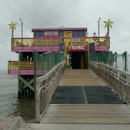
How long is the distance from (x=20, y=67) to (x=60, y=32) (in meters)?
13.7

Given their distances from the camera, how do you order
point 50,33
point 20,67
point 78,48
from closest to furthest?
point 20,67 → point 78,48 → point 50,33

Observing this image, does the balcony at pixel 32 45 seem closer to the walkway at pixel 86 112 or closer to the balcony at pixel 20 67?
the balcony at pixel 20 67

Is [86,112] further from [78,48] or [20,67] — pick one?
[78,48]

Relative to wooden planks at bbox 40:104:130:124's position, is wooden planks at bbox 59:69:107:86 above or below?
above

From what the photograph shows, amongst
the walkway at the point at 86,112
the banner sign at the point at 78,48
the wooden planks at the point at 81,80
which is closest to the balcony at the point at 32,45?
the banner sign at the point at 78,48

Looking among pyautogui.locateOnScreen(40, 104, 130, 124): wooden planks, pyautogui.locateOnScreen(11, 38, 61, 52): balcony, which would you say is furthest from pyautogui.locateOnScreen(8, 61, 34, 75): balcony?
pyautogui.locateOnScreen(40, 104, 130, 124): wooden planks

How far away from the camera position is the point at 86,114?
25.0 feet

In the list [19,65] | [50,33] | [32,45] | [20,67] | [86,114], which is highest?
[50,33]

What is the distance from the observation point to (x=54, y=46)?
28.9m

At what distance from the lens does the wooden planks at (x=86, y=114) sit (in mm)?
6876

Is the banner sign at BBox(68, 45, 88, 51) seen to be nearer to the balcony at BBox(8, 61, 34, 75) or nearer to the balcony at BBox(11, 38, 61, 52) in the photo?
the balcony at BBox(11, 38, 61, 52)

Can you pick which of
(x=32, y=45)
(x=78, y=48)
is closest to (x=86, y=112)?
(x=32, y=45)

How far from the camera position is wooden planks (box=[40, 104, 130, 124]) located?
6.88 m

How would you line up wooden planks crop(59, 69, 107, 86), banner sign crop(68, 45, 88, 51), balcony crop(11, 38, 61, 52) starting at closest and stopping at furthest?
wooden planks crop(59, 69, 107, 86) → balcony crop(11, 38, 61, 52) → banner sign crop(68, 45, 88, 51)
